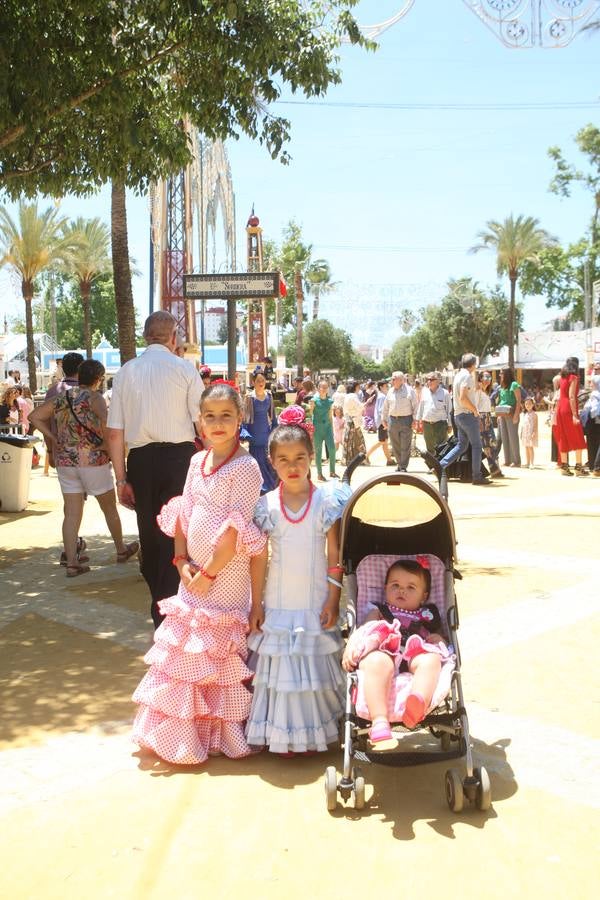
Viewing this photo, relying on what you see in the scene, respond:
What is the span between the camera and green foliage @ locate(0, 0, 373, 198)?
733 cm

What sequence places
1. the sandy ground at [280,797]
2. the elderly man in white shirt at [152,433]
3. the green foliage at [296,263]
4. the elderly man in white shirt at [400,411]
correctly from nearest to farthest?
the sandy ground at [280,797] → the elderly man in white shirt at [152,433] → the elderly man in white shirt at [400,411] → the green foliage at [296,263]

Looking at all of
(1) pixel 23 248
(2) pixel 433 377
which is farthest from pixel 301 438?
(1) pixel 23 248

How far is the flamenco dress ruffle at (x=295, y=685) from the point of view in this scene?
396cm

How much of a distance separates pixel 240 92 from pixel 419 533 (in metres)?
5.22

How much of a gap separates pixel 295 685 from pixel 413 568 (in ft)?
2.43

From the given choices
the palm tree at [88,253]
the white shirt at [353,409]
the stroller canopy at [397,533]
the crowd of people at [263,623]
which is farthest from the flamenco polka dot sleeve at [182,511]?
the palm tree at [88,253]

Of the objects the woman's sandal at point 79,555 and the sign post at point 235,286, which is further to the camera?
the sign post at point 235,286

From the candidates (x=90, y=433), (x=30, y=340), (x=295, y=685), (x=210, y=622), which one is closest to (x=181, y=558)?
(x=210, y=622)

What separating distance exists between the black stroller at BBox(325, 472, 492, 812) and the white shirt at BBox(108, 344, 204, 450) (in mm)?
1696

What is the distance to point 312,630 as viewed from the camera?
13.3 feet

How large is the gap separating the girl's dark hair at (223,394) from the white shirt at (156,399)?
1404 mm

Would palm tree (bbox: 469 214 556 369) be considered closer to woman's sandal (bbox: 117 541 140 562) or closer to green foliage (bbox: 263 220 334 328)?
green foliage (bbox: 263 220 334 328)

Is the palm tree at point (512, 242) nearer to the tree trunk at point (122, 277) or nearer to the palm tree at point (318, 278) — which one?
the palm tree at point (318, 278)

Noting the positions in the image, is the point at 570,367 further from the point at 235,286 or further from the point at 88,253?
the point at 88,253
